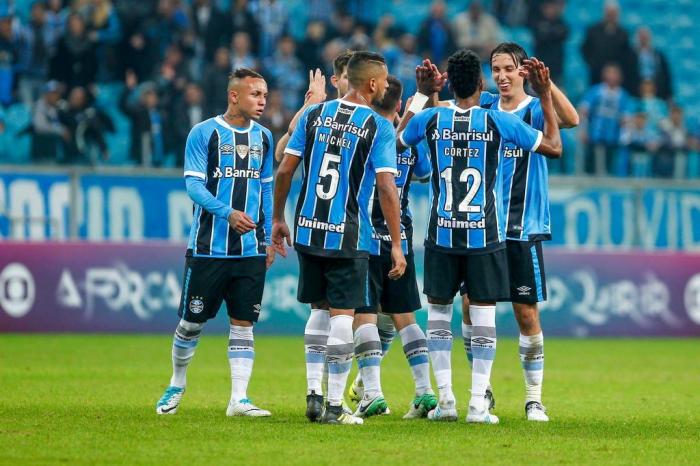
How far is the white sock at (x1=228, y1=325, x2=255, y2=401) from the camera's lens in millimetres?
8422

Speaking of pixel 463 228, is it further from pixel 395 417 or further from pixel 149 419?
pixel 149 419

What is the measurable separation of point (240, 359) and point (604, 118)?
1378 centimetres

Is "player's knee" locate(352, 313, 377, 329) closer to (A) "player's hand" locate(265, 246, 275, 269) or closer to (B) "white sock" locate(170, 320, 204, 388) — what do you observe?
(A) "player's hand" locate(265, 246, 275, 269)

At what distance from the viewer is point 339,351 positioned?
787 cm

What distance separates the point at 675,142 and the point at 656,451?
14.6 metres

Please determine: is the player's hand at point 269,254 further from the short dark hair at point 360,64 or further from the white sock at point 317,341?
the short dark hair at point 360,64

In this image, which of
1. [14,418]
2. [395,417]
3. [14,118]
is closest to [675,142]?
[14,118]

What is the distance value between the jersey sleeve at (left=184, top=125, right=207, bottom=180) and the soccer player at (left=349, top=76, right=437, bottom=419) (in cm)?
117

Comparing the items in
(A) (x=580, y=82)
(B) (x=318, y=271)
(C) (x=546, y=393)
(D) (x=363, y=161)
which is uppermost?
(A) (x=580, y=82)

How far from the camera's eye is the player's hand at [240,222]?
801cm

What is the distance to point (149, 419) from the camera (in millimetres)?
8086

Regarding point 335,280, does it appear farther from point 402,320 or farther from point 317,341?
point 402,320

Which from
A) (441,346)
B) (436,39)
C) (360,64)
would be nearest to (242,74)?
(360,64)

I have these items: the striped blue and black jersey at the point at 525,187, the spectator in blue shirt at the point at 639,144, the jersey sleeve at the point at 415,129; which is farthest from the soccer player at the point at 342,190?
the spectator in blue shirt at the point at 639,144
